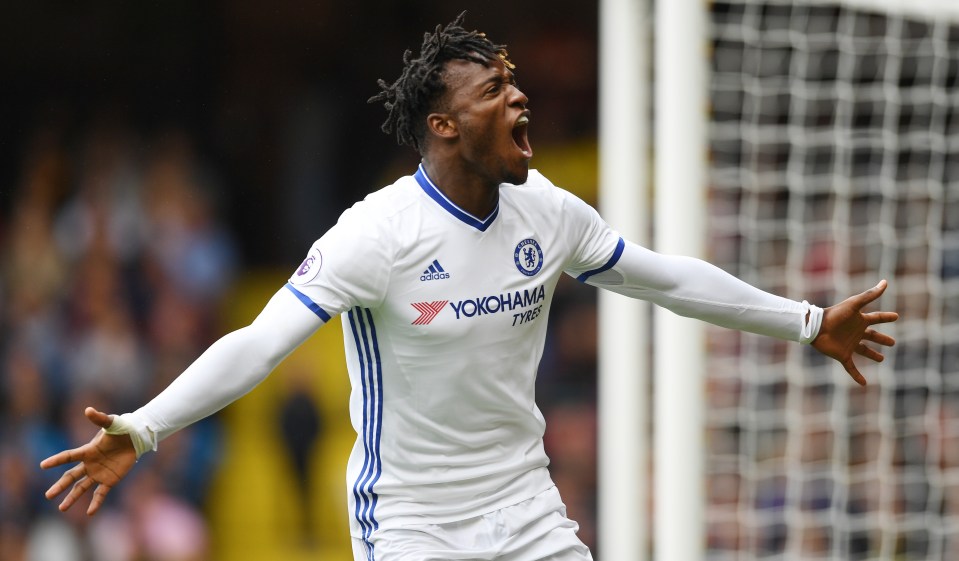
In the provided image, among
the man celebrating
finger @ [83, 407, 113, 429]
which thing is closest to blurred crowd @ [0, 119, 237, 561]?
the man celebrating

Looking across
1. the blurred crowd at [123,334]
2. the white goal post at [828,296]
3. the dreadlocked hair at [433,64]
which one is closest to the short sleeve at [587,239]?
the dreadlocked hair at [433,64]

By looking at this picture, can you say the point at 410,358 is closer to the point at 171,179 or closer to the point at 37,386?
the point at 37,386

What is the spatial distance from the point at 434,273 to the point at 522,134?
1.61 ft

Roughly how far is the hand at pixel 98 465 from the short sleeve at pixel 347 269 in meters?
0.61

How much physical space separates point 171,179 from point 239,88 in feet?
4.34

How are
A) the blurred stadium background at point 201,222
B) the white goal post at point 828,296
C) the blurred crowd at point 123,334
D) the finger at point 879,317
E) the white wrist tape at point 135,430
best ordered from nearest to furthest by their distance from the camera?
the white wrist tape at point 135,430 → the finger at point 879,317 → the white goal post at point 828,296 → the blurred crowd at point 123,334 → the blurred stadium background at point 201,222

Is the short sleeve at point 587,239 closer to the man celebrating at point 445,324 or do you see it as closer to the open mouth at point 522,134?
the man celebrating at point 445,324

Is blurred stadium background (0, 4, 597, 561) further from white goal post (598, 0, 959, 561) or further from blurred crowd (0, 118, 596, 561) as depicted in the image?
white goal post (598, 0, 959, 561)

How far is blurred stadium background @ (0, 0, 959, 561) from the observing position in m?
7.45

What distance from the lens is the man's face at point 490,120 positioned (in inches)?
157

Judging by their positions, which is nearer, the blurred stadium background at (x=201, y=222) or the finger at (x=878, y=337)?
the finger at (x=878, y=337)

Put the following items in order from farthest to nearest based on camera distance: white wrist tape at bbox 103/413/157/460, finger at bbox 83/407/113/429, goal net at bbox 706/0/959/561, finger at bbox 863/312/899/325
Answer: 1. goal net at bbox 706/0/959/561
2. finger at bbox 863/312/899/325
3. white wrist tape at bbox 103/413/157/460
4. finger at bbox 83/407/113/429

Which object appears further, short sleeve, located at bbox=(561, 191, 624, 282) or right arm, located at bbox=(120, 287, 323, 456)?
short sleeve, located at bbox=(561, 191, 624, 282)

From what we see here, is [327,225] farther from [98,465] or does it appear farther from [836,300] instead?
[98,465]
